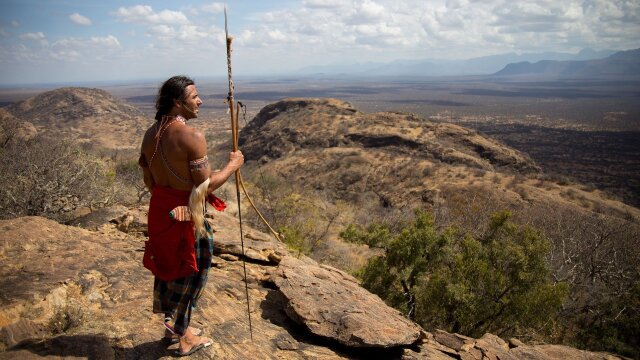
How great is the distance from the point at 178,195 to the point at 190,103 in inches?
28.0

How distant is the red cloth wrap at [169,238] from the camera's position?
2.87 m

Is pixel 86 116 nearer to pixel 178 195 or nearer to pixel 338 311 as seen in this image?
pixel 338 311

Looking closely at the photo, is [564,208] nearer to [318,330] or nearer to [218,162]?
[318,330]

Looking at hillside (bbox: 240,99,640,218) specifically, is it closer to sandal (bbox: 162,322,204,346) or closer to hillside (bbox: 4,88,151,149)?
hillside (bbox: 4,88,151,149)

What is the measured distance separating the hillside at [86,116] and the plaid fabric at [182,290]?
62316mm

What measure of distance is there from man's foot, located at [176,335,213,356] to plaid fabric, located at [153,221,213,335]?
106 millimetres

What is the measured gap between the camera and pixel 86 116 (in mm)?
68375

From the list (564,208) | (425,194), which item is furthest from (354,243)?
(564,208)

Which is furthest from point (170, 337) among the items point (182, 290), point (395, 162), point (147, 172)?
point (395, 162)

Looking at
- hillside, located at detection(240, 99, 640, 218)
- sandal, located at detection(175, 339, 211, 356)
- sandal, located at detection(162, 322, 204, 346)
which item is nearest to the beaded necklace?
sandal, located at detection(162, 322, 204, 346)

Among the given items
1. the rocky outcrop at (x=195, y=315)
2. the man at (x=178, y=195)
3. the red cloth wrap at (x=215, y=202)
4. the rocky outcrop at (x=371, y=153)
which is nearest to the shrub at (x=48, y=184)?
the rocky outcrop at (x=195, y=315)

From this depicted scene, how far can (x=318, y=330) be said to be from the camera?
4.31m

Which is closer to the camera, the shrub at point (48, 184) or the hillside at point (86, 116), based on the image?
the shrub at point (48, 184)

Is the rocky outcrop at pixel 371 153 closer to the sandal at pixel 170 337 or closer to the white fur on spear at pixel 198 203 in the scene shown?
the sandal at pixel 170 337
